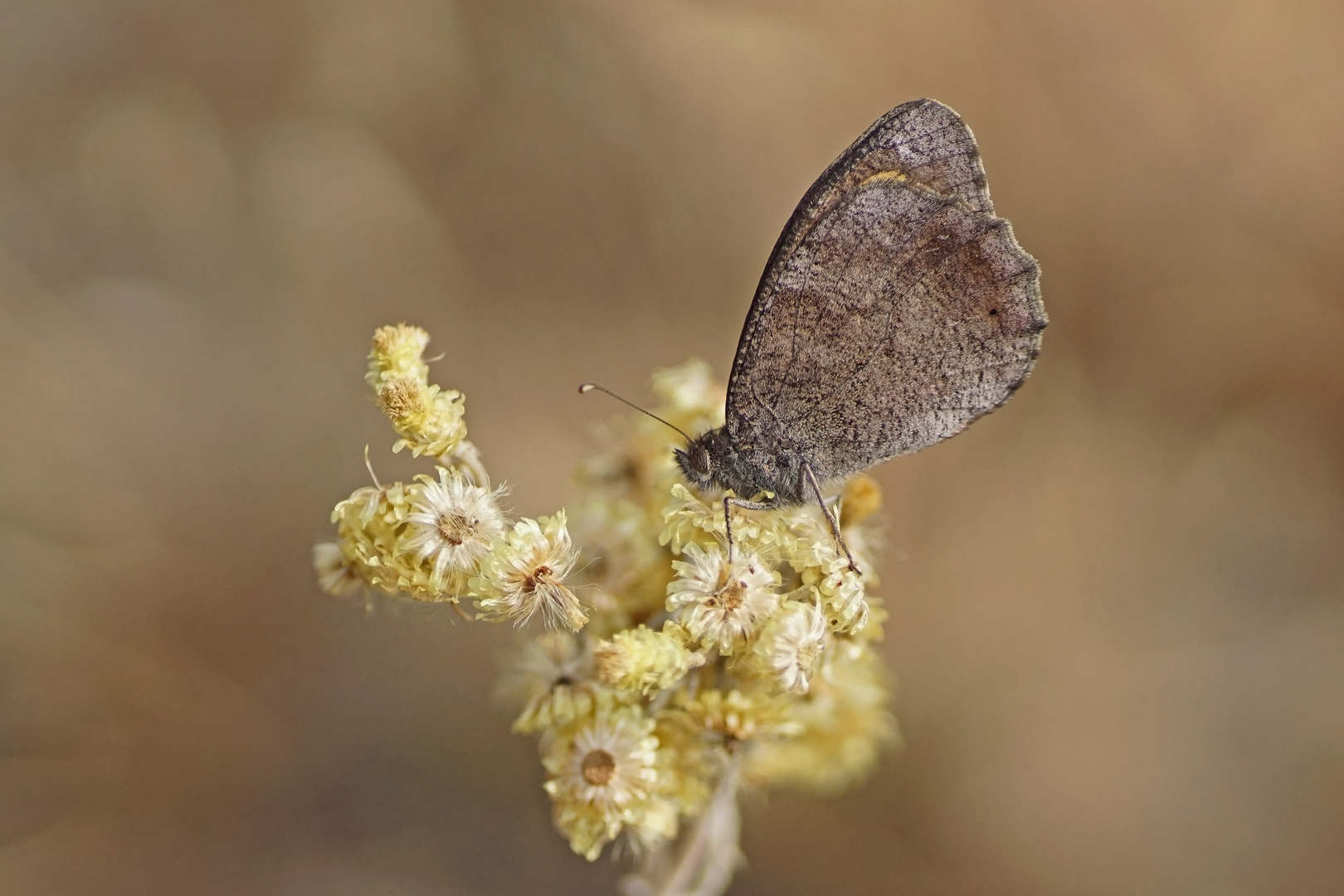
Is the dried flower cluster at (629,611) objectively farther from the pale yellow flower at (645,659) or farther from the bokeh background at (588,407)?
the bokeh background at (588,407)

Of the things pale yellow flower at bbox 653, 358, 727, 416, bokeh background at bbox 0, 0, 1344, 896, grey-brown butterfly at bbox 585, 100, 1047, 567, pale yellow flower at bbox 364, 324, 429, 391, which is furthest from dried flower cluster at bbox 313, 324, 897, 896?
bokeh background at bbox 0, 0, 1344, 896

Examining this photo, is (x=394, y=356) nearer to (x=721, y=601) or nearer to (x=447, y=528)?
(x=447, y=528)

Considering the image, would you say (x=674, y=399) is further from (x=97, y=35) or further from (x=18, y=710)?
(x=97, y=35)

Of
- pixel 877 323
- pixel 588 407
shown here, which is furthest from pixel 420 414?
pixel 588 407

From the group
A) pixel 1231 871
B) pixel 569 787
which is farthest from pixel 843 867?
pixel 569 787

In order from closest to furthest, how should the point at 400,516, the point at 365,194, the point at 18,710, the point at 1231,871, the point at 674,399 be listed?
the point at 400,516, the point at 674,399, the point at 18,710, the point at 1231,871, the point at 365,194

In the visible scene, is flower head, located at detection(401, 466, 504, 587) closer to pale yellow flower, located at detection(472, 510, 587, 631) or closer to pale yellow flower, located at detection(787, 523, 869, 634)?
pale yellow flower, located at detection(472, 510, 587, 631)
